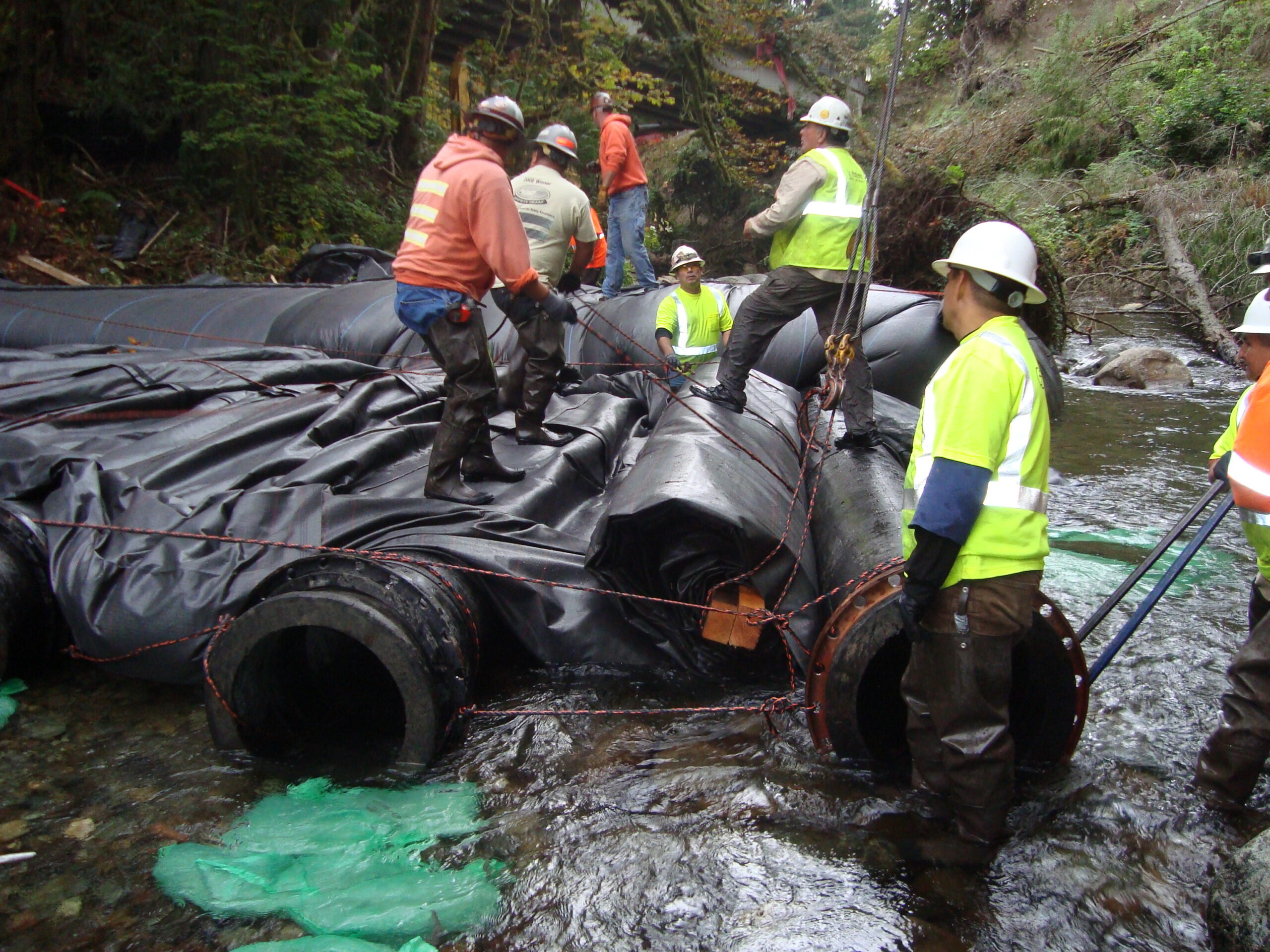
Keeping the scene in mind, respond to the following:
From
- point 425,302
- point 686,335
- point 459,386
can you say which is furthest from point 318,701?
point 686,335

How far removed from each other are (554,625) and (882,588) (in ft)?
4.23

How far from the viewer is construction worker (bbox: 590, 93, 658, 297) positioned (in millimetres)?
7520

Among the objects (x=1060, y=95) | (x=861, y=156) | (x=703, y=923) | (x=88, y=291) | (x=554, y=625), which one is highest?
(x=1060, y=95)

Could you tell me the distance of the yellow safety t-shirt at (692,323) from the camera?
19.3ft

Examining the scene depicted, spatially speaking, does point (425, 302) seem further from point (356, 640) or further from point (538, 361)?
point (356, 640)

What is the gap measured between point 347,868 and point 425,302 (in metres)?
2.16

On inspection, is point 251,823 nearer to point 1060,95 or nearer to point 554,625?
point 554,625

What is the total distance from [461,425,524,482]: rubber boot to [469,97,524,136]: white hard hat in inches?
50.0

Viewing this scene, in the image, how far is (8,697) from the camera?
126 inches

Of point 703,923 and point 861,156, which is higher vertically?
point 861,156

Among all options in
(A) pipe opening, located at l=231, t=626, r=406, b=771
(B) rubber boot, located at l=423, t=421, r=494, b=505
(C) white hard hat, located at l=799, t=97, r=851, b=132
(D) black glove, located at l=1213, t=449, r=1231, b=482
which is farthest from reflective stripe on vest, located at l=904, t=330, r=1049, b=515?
(C) white hard hat, located at l=799, t=97, r=851, b=132

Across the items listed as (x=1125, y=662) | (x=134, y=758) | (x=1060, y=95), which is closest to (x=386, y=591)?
(x=134, y=758)

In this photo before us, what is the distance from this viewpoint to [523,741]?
2938mm

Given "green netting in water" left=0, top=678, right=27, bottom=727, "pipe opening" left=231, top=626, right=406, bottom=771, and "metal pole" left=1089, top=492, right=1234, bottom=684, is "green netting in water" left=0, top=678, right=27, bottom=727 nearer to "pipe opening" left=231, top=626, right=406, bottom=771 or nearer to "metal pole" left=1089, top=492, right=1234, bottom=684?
"pipe opening" left=231, top=626, right=406, bottom=771
